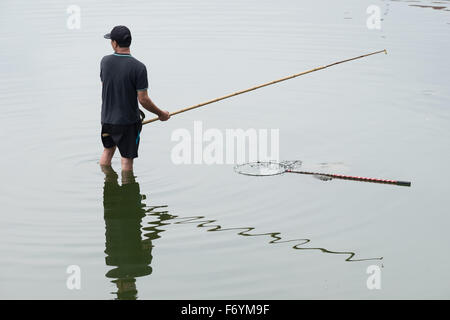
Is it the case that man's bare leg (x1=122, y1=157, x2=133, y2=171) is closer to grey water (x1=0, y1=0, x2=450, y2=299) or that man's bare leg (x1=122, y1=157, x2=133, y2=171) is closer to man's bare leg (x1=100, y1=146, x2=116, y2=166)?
grey water (x1=0, y1=0, x2=450, y2=299)

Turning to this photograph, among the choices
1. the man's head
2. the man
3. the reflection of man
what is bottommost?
the reflection of man

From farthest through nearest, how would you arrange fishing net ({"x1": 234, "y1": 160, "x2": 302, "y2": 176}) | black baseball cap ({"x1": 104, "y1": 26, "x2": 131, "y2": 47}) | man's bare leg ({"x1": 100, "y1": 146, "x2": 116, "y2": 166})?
fishing net ({"x1": 234, "y1": 160, "x2": 302, "y2": 176}) → man's bare leg ({"x1": 100, "y1": 146, "x2": 116, "y2": 166}) → black baseball cap ({"x1": 104, "y1": 26, "x2": 131, "y2": 47})

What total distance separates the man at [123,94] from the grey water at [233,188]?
0.66 m

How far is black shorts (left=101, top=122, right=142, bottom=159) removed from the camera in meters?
7.84

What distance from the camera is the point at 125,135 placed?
7.90 meters

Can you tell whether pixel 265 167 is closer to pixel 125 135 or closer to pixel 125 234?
pixel 125 135

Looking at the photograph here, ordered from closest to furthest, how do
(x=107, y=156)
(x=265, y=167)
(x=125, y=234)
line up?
1. (x=125, y=234)
2. (x=107, y=156)
3. (x=265, y=167)

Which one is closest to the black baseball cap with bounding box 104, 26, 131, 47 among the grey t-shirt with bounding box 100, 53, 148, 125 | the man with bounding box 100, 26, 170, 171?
the man with bounding box 100, 26, 170, 171

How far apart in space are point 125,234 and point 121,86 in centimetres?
162

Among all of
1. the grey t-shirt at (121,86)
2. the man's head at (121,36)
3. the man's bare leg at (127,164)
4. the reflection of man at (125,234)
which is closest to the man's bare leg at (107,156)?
the reflection of man at (125,234)

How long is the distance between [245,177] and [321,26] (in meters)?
13.1

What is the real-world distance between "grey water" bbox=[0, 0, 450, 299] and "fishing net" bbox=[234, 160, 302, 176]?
183 millimetres

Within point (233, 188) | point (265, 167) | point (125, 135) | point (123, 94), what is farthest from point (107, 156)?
point (265, 167)
